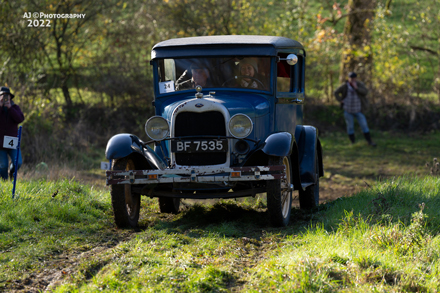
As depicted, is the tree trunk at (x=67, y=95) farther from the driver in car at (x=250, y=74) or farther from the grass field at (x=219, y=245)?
the driver in car at (x=250, y=74)

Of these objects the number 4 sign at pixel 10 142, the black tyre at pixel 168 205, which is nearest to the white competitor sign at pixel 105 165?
the black tyre at pixel 168 205

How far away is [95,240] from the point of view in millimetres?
5090

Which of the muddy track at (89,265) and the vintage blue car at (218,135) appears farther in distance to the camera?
the vintage blue car at (218,135)

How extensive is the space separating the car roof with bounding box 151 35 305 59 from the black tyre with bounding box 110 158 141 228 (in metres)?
1.52

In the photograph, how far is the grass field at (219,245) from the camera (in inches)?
145

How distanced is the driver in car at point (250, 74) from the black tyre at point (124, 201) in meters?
1.71

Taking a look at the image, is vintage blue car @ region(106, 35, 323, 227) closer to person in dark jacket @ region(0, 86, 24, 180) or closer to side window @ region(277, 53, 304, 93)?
side window @ region(277, 53, 304, 93)

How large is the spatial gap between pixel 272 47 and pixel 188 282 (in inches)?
136

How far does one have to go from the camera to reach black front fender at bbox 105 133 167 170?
18.1ft

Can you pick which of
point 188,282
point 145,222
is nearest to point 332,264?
point 188,282

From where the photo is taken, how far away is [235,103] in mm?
5883

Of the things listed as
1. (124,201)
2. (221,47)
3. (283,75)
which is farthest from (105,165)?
(283,75)

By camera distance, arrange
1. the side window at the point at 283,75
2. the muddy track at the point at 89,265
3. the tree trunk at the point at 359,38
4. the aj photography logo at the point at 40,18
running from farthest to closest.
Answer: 1. the tree trunk at the point at 359,38
2. the aj photography logo at the point at 40,18
3. the side window at the point at 283,75
4. the muddy track at the point at 89,265

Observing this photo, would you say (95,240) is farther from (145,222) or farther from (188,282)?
(188,282)
